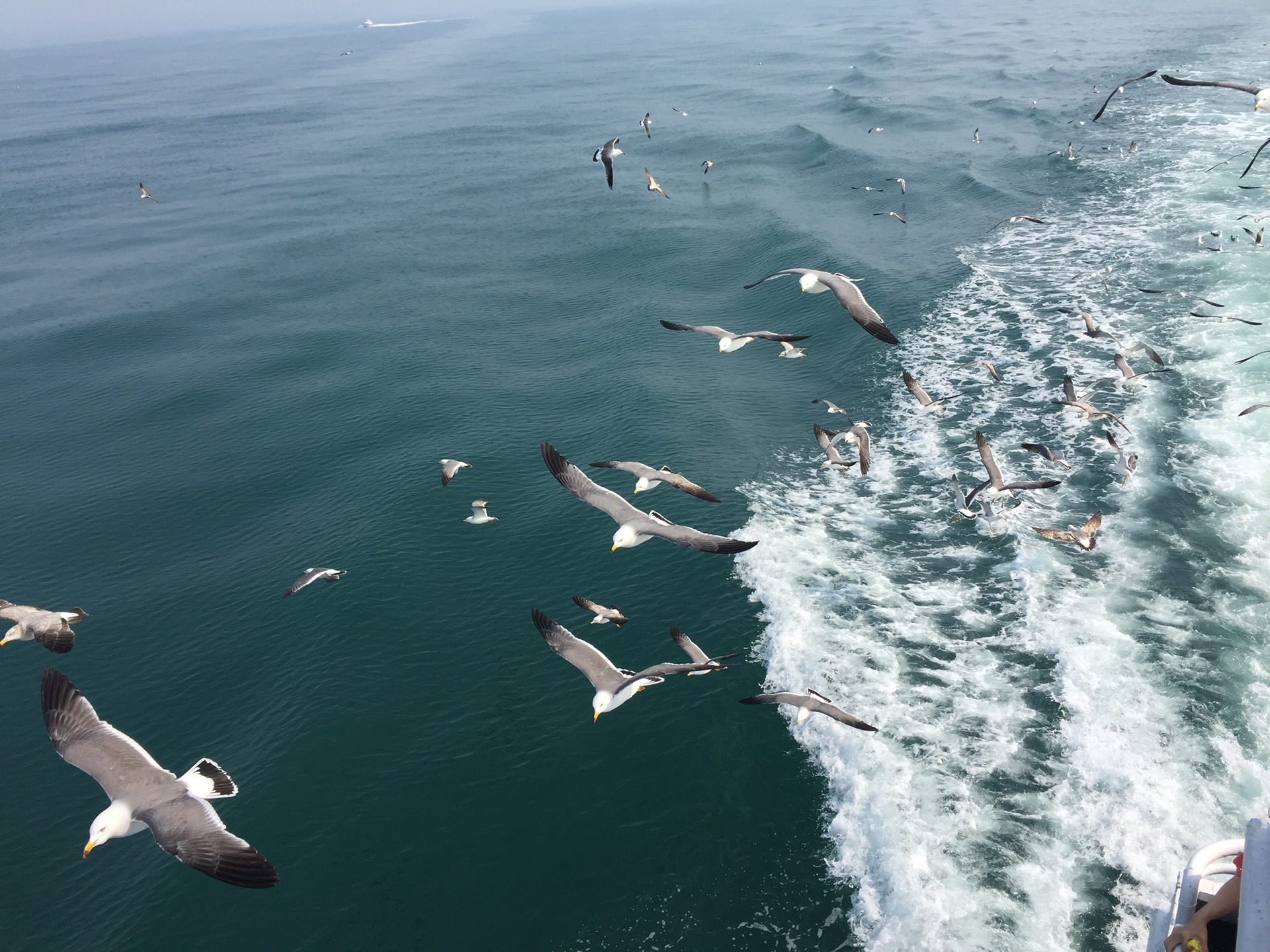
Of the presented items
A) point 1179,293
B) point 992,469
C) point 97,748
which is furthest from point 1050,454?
point 97,748

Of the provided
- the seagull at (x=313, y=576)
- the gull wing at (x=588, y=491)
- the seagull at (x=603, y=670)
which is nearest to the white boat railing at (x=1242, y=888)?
the seagull at (x=603, y=670)

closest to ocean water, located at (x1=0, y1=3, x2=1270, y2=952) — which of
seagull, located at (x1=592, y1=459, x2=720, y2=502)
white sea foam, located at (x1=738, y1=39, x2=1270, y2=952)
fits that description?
white sea foam, located at (x1=738, y1=39, x2=1270, y2=952)

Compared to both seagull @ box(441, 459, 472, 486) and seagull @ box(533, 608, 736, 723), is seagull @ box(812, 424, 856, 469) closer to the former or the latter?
seagull @ box(533, 608, 736, 723)

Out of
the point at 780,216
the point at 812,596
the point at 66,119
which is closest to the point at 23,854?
the point at 812,596

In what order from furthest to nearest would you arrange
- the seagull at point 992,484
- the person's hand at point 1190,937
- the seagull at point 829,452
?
the seagull at point 829,452 → the seagull at point 992,484 → the person's hand at point 1190,937

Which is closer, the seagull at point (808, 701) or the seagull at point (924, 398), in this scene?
the seagull at point (808, 701)

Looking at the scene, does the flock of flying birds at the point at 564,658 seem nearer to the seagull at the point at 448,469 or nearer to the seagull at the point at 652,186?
the seagull at the point at 448,469
